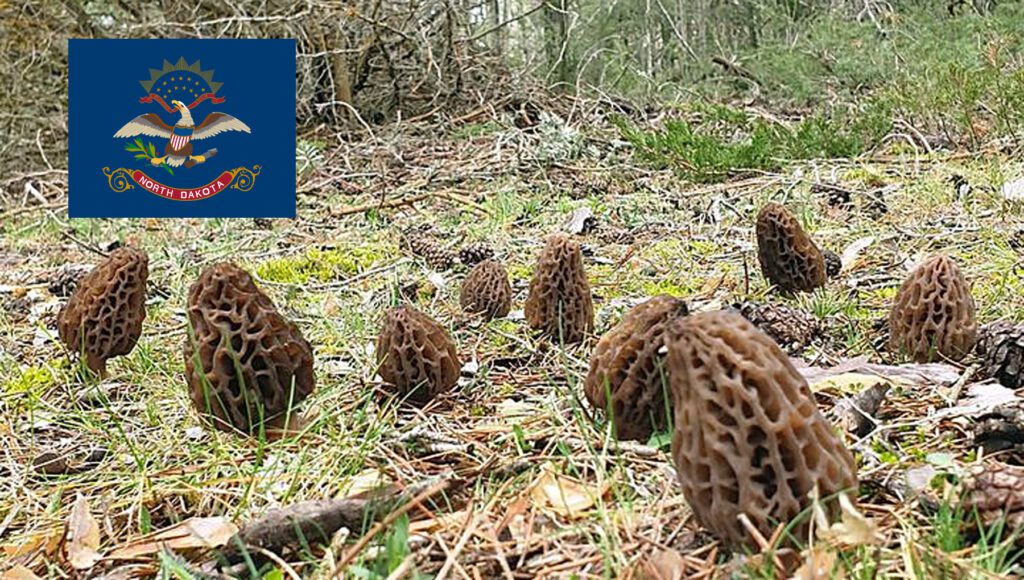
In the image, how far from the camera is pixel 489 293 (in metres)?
3.82

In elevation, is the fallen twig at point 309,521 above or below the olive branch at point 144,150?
below

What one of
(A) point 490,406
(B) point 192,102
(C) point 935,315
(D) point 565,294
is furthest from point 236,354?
(B) point 192,102

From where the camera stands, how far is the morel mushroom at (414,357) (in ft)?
9.23

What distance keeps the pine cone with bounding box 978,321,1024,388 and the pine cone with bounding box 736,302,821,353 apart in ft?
1.95

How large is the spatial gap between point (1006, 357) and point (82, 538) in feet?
7.77

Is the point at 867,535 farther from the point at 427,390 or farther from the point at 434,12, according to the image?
the point at 434,12

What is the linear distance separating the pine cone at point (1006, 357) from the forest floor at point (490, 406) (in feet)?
0.38

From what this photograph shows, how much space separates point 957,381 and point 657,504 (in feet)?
3.64

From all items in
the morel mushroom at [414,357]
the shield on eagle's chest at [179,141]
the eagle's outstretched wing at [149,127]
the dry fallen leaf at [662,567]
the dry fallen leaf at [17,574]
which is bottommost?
the dry fallen leaf at [17,574]

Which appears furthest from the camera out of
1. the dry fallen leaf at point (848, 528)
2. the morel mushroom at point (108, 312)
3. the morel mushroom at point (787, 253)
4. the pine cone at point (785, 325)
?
the morel mushroom at point (787, 253)

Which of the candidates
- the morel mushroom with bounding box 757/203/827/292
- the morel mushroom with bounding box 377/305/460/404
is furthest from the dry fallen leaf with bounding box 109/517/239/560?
the morel mushroom with bounding box 757/203/827/292

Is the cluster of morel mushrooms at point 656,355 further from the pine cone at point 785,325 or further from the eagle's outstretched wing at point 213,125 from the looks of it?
the eagle's outstretched wing at point 213,125

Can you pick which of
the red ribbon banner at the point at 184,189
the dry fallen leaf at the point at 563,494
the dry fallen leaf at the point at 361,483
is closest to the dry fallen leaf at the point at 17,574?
the dry fallen leaf at the point at 361,483

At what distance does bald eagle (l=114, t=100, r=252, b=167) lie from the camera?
25.0ft
